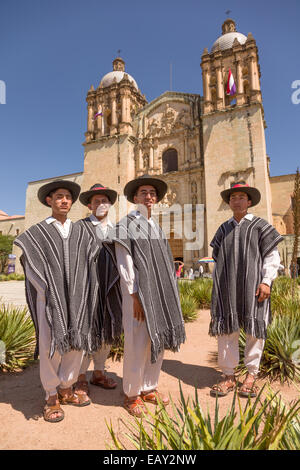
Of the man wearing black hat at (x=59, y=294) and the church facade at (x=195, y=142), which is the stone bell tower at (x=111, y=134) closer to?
the church facade at (x=195, y=142)

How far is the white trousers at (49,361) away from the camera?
2393 millimetres

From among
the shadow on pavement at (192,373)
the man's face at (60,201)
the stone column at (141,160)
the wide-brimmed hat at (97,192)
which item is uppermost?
the stone column at (141,160)

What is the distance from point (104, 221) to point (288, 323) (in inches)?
109

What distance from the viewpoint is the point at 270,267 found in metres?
3.02

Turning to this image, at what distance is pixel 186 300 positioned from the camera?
6.98 metres

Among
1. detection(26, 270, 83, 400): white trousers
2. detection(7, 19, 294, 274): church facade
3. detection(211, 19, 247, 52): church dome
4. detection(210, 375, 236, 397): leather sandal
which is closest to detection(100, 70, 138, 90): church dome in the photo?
detection(7, 19, 294, 274): church facade

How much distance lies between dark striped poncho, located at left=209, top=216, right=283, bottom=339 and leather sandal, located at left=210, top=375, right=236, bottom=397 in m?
0.50

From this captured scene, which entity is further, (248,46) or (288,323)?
(248,46)

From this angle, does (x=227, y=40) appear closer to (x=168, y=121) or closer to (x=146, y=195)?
(x=168, y=121)

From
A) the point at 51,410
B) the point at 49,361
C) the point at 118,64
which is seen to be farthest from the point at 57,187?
the point at 118,64

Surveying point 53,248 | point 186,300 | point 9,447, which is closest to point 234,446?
point 9,447

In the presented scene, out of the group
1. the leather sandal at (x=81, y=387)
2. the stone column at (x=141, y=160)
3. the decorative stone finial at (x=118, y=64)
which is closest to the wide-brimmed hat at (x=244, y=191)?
the leather sandal at (x=81, y=387)

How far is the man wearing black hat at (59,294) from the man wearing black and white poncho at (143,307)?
1.13 ft
